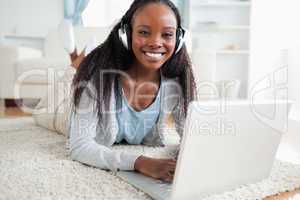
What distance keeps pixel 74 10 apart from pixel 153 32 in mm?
2803

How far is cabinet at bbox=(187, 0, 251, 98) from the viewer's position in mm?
3434

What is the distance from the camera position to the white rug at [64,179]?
0.80 m

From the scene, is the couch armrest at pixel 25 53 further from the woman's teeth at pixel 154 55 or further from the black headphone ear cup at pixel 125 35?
the woman's teeth at pixel 154 55

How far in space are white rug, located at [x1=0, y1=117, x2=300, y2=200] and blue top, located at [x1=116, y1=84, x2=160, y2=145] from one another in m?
0.05

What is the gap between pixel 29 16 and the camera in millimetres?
3623

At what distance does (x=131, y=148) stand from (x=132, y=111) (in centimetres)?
16

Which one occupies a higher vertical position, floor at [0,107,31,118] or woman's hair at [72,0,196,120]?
woman's hair at [72,0,196,120]

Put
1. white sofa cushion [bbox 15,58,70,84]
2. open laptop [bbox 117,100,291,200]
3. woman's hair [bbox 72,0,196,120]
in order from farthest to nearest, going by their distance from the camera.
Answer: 1. white sofa cushion [bbox 15,58,70,84]
2. woman's hair [bbox 72,0,196,120]
3. open laptop [bbox 117,100,291,200]

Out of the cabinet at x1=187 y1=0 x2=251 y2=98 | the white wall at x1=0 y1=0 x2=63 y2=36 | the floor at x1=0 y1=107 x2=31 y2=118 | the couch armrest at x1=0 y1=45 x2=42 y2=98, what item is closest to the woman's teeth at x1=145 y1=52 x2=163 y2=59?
the floor at x1=0 y1=107 x2=31 y2=118

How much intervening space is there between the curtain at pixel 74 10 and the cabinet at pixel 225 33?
103 cm

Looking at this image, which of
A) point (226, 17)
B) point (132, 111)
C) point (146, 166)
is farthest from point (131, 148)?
point (226, 17)

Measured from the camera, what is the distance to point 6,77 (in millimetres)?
2561

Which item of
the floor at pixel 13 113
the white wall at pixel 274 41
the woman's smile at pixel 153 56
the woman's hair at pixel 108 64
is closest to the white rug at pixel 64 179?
the woman's hair at pixel 108 64

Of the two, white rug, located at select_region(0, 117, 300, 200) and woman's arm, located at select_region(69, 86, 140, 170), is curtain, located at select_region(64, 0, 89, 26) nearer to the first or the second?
white rug, located at select_region(0, 117, 300, 200)
